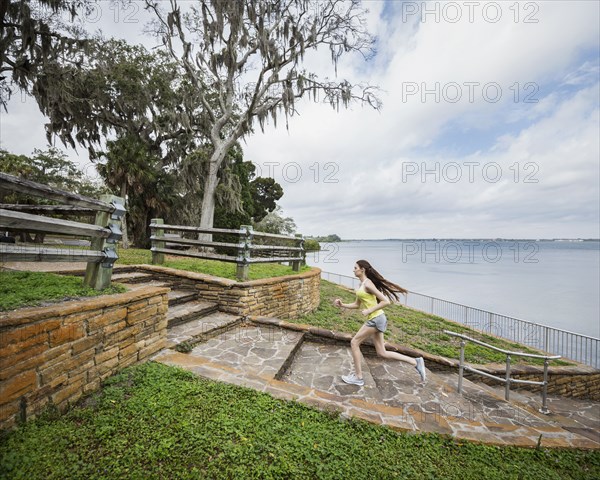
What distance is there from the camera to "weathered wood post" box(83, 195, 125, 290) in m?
2.85

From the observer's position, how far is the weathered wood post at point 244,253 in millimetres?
5379

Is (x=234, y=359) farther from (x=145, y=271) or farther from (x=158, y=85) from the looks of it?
(x=158, y=85)

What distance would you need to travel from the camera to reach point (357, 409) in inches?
100

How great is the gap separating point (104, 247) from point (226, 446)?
94.2 inches

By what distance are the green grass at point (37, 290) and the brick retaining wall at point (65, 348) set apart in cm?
19

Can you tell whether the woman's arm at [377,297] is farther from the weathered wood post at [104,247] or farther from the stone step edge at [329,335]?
the weathered wood post at [104,247]

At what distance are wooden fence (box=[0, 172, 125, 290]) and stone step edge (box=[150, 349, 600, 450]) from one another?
4.27 feet

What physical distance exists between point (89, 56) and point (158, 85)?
3.02 m

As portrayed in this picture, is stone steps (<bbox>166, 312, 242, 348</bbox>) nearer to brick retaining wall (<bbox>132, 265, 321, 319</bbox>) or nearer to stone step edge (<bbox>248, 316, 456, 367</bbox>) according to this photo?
brick retaining wall (<bbox>132, 265, 321, 319</bbox>)

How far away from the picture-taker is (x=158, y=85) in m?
14.1

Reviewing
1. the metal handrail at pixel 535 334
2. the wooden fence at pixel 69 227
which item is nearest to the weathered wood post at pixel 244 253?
the wooden fence at pixel 69 227

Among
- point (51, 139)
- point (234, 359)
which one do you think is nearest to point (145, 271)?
point (234, 359)

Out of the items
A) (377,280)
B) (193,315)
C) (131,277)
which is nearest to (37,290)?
(193,315)

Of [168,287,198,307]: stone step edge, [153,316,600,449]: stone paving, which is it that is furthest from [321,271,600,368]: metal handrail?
[168,287,198,307]: stone step edge
